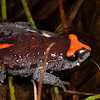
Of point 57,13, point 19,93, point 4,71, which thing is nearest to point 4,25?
point 4,71

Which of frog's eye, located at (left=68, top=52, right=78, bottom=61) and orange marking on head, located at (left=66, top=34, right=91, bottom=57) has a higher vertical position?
orange marking on head, located at (left=66, top=34, right=91, bottom=57)

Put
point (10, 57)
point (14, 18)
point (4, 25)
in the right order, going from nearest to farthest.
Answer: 1. point (10, 57)
2. point (4, 25)
3. point (14, 18)

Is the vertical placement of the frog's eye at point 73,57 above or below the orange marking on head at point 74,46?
below

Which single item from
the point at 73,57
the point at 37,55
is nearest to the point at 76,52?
the point at 73,57

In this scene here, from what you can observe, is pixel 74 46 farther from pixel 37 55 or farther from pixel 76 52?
pixel 37 55

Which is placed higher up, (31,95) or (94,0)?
(94,0)

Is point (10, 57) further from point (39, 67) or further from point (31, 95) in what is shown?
point (31, 95)
